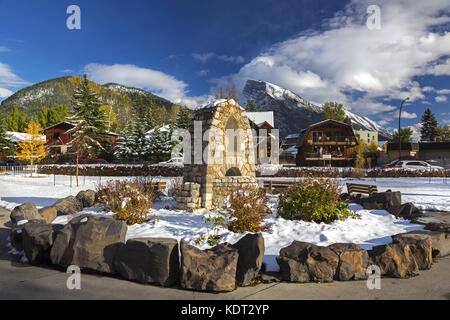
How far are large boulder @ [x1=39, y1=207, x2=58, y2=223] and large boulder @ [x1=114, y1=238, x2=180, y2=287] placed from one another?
16.2 ft

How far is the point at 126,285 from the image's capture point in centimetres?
523

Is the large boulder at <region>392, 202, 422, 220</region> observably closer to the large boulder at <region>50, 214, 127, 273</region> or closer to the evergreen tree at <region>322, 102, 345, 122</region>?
the large boulder at <region>50, 214, 127, 273</region>

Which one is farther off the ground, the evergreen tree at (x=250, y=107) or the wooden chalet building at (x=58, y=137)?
the evergreen tree at (x=250, y=107)

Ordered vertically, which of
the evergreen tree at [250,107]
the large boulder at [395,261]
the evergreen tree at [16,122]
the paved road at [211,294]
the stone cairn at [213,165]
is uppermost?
the evergreen tree at [250,107]

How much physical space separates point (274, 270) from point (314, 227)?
2.65m

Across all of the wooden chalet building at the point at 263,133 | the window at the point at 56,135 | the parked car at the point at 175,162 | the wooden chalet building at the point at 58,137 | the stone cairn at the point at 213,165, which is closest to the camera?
the stone cairn at the point at 213,165

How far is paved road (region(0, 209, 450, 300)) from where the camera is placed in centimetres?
481

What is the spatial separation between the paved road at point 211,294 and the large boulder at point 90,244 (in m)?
0.23

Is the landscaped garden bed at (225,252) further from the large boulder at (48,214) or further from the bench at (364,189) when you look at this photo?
the bench at (364,189)

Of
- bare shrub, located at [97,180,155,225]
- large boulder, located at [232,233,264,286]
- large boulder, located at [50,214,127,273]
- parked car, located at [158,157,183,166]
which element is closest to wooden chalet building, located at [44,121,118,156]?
parked car, located at [158,157,183,166]

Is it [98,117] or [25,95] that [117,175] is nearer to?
[98,117]

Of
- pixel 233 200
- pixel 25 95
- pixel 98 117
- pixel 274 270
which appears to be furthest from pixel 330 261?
pixel 25 95

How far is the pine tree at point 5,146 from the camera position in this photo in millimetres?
49938

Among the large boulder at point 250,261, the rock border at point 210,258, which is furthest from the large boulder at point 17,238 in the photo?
the large boulder at point 250,261
